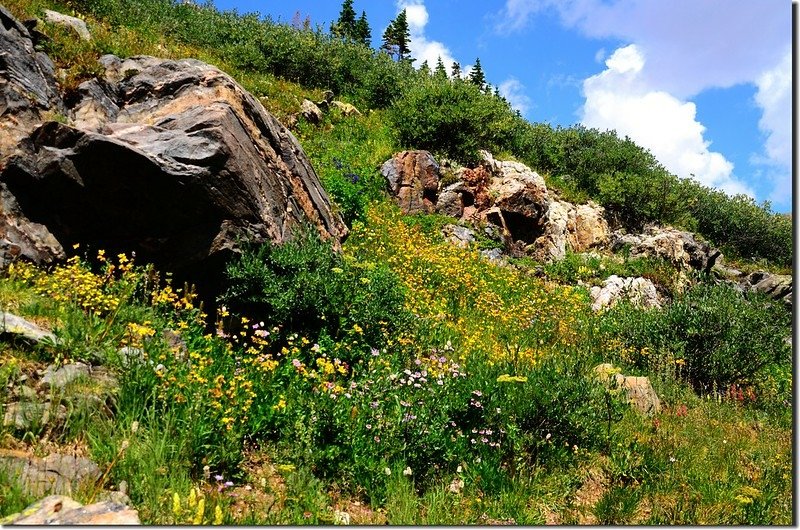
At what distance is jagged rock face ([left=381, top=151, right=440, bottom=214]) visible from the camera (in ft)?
55.5

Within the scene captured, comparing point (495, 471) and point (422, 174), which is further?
point (422, 174)

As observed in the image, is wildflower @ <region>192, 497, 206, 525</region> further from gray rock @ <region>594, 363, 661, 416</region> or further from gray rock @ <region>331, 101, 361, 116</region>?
gray rock @ <region>331, 101, 361, 116</region>

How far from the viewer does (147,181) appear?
665 centimetres

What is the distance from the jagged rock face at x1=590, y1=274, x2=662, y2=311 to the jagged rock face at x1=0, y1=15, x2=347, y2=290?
34.1 feet

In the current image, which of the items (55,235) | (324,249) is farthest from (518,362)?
(55,235)

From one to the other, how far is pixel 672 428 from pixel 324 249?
5423 mm

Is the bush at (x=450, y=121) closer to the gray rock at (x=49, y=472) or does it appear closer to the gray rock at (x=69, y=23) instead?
the gray rock at (x=69, y=23)

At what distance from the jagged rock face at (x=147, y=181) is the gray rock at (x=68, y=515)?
455 cm

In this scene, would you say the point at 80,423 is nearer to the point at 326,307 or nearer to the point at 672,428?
the point at 326,307

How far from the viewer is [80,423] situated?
156 inches

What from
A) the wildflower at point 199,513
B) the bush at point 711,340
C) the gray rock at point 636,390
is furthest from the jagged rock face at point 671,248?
the wildflower at point 199,513

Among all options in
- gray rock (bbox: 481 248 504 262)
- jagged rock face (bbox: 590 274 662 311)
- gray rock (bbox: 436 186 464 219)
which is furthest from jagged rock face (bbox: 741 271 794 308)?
gray rock (bbox: 436 186 464 219)

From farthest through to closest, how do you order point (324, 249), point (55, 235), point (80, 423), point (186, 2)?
point (186, 2) < point (324, 249) < point (55, 235) < point (80, 423)

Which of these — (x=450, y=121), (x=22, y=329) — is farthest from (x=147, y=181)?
(x=450, y=121)
